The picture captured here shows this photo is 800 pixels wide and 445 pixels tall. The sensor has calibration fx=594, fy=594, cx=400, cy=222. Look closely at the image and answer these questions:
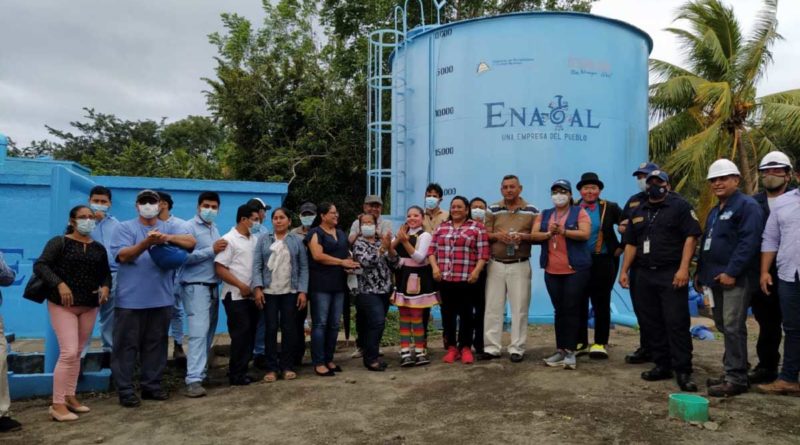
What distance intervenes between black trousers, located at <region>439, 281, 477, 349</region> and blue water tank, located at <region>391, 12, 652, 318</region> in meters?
2.91

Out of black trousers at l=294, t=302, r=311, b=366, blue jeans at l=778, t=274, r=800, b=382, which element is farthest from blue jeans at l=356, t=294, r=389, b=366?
blue jeans at l=778, t=274, r=800, b=382

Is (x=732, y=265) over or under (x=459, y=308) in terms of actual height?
over

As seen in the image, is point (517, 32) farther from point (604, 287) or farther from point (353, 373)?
point (353, 373)

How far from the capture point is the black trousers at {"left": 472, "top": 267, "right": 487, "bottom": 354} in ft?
20.4

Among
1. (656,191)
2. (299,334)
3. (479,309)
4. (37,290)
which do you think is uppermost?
(656,191)

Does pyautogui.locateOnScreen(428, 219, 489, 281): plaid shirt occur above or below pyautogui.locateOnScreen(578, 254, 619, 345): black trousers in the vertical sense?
above

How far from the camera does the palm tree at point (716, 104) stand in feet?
48.3

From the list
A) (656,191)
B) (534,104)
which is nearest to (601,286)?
(656,191)

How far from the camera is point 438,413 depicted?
177 inches

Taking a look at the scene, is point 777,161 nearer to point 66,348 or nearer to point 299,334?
point 299,334

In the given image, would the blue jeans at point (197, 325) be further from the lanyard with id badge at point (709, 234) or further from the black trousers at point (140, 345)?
the lanyard with id badge at point (709, 234)

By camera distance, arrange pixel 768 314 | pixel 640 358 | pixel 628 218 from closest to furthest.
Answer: pixel 768 314
pixel 628 218
pixel 640 358

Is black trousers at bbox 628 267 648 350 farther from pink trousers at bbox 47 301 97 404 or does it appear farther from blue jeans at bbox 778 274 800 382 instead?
pink trousers at bbox 47 301 97 404

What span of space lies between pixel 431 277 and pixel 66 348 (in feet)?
10.8
